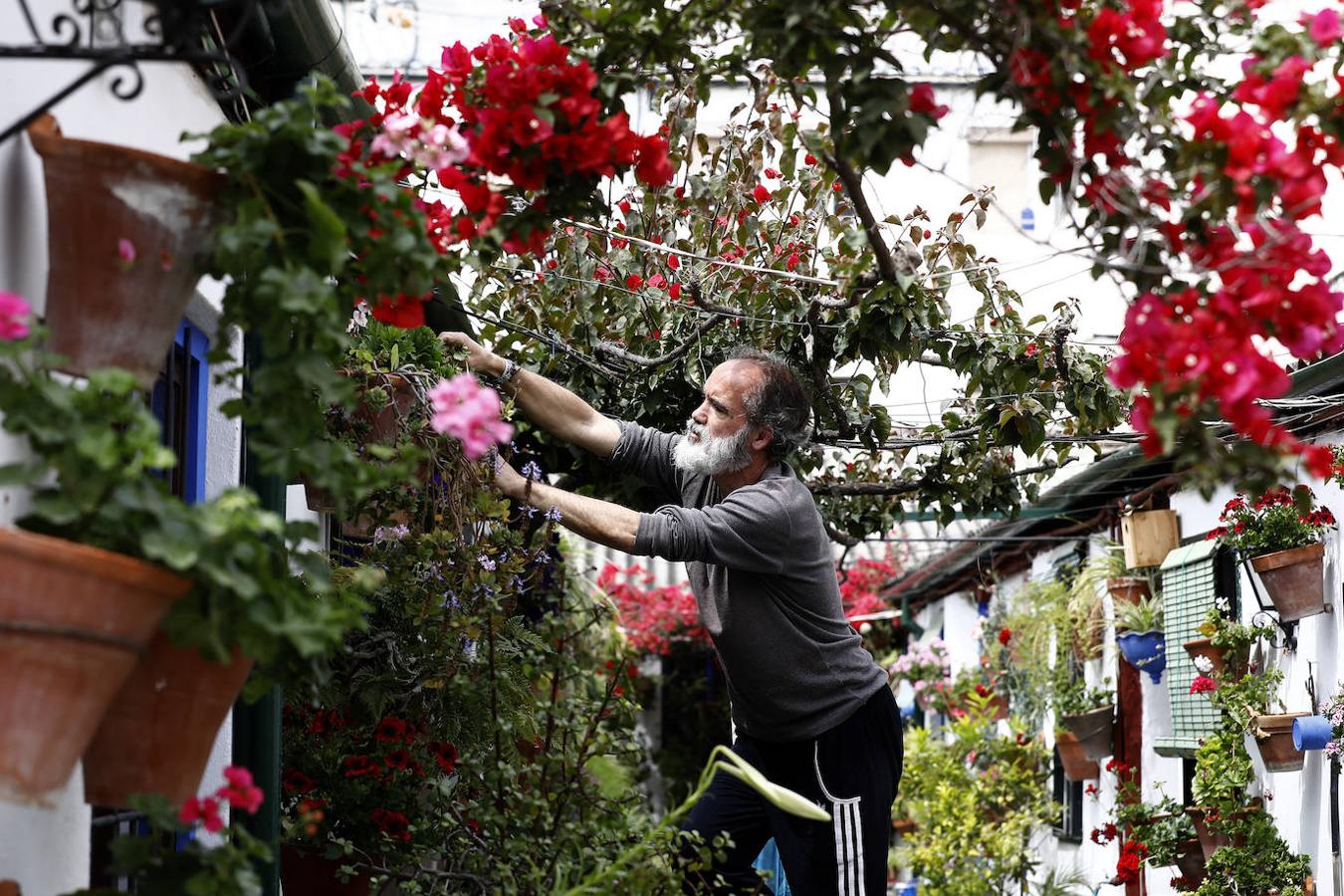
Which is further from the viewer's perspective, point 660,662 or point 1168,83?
point 660,662

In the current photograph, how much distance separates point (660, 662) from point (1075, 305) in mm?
14475

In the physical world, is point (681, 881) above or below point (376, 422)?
below

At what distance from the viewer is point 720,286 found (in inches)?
226

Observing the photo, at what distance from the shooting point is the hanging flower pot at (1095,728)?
30.6 ft

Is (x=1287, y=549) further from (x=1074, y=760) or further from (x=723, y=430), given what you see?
(x=1074, y=760)

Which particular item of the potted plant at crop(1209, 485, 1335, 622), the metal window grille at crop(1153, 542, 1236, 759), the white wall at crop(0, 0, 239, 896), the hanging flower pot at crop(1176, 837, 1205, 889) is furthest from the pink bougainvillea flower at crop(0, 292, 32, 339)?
the hanging flower pot at crop(1176, 837, 1205, 889)

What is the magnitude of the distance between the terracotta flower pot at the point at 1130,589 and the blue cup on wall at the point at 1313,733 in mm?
2529

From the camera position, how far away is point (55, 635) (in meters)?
1.83

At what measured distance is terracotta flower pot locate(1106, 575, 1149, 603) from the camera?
8555 millimetres

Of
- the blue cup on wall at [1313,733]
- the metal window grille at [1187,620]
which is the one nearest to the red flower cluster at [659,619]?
the metal window grille at [1187,620]

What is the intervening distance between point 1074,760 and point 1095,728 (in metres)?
0.59

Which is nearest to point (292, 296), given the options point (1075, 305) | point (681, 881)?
point (681, 881)

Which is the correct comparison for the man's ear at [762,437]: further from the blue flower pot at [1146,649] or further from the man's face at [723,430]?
the blue flower pot at [1146,649]

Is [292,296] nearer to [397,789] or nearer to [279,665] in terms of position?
[279,665]
